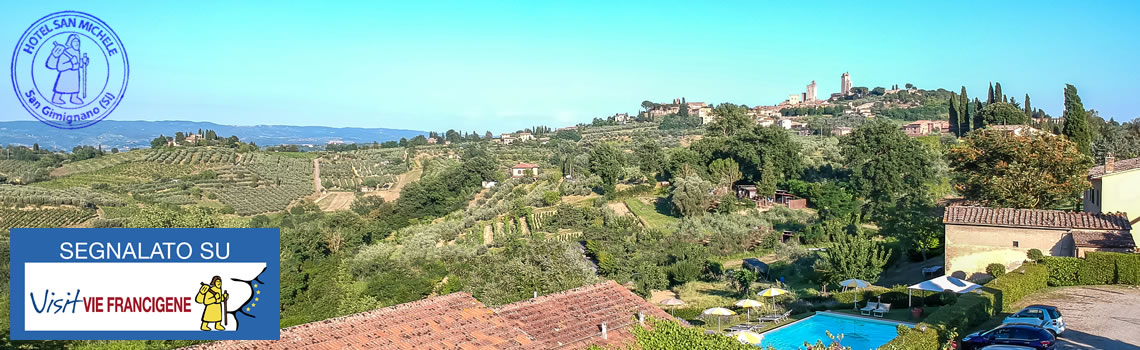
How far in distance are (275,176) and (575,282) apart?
192 feet

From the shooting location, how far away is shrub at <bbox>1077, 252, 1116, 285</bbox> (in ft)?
62.6

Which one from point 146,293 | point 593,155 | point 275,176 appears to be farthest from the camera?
point 275,176

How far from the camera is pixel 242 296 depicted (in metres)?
10.3

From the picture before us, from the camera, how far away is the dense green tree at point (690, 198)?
40156mm

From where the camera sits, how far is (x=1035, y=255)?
1998 centimetres

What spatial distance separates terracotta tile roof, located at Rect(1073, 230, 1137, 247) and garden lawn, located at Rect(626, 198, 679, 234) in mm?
19009

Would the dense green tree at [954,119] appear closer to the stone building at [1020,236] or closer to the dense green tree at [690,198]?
the dense green tree at [690,198]

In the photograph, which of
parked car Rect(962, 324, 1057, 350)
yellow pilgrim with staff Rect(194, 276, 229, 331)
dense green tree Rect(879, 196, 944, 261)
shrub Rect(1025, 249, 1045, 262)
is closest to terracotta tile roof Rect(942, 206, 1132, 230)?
shrub Rect(1025, 249, 1045, 262)

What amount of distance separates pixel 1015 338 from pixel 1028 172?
15.2 meters

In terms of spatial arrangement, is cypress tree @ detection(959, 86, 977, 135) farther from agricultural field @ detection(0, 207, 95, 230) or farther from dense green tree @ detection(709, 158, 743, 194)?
agricultural field @ detection(0, 207, 95, 230)

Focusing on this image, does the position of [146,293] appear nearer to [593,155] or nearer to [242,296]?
[242,296]

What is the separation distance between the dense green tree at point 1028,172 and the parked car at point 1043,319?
1229cm

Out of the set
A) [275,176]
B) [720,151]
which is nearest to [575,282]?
[720,151]

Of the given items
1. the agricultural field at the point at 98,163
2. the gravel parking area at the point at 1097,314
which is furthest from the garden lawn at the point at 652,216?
the agricultural field at the point at 98,163
